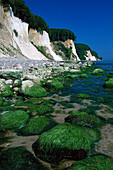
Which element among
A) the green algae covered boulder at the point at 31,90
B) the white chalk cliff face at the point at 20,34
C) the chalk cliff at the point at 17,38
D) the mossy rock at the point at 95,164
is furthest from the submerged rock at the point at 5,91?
the white chalk cliff face at the point at 20,34

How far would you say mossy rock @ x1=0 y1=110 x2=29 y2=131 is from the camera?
10.5 feet

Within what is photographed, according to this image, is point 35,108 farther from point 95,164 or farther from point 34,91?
point 95,164

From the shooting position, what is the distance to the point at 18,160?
208 centimetres

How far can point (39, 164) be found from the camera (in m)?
2.08

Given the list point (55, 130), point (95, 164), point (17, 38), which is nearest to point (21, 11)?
point (17, 38)

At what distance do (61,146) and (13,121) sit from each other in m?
1.63

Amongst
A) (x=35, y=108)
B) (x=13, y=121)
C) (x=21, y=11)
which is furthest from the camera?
(x=21, y=11)

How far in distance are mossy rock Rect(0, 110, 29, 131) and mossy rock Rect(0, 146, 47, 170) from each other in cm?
90

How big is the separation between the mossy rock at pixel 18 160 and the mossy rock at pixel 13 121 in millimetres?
897

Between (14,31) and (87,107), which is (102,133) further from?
(14,31)

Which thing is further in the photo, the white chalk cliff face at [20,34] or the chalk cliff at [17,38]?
the white chalk cliff face at [20,34]

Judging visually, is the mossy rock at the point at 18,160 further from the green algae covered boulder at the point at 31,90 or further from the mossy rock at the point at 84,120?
the green algae covered boulder at the point at 31,90

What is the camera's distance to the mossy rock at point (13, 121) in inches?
126

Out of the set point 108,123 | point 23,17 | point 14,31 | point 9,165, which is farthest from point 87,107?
point 23,17
